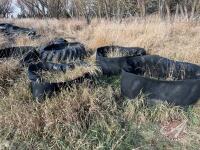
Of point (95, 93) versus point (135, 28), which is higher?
point (135, 28)

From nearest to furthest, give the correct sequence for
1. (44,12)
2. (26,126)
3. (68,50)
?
1. (26,126)
2. (68,50)
3. (44,12)

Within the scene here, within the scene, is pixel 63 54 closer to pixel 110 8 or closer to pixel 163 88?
pixel 163 88

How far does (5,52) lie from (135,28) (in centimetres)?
351

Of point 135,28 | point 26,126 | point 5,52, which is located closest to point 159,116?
point 26,126

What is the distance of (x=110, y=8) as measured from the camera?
13.3 metres

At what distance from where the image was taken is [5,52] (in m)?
6.04

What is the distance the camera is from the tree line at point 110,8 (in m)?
12.0

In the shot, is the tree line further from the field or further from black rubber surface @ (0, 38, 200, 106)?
the field

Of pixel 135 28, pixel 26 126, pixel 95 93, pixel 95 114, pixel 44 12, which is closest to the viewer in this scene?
pixel 26 126

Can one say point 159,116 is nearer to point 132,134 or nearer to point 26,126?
point 132,134

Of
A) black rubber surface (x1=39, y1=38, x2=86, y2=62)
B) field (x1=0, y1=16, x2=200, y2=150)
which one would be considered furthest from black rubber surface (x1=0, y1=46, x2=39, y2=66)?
field (x1=0, y1=16, x2=200, y2=150)

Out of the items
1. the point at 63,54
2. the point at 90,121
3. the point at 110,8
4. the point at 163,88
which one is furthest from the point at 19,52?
the point at 110,8

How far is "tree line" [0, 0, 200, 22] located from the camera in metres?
12.0

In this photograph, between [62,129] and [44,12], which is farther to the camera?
[44,12]
